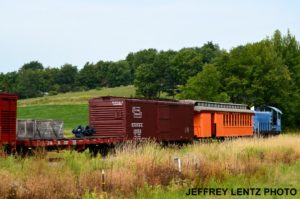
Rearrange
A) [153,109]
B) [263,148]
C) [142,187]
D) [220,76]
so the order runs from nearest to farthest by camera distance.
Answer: [142,187]
[263,148]
[153,109]
[220,76]

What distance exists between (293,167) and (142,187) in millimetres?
7741

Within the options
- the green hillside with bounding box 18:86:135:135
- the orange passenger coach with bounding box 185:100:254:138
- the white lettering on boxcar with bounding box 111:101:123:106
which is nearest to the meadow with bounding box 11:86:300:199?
the white lettering on boxcar with bounding box 111:101:123:106

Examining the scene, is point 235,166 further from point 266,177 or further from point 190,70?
point 190,70

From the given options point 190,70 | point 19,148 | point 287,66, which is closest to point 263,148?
point 19,148

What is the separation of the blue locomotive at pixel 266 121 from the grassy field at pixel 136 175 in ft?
84.2

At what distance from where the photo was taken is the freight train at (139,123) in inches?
724

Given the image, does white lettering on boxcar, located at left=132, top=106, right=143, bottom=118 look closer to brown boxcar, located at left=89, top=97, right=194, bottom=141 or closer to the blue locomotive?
brown boxcar, located at left=89, top=97, right=194, bottom=141

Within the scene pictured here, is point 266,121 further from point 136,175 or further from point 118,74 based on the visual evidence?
point 118,74

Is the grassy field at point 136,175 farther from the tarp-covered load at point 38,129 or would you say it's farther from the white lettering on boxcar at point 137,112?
the tarp-covered load at point 38,129

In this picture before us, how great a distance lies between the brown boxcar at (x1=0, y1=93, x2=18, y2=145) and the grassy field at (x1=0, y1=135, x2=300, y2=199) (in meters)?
3.76

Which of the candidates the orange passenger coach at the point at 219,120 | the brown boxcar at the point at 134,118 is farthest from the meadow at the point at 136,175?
the orange passenger coach at the point at 219,120

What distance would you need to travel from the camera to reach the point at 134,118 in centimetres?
2509

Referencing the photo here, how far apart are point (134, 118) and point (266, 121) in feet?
78.7

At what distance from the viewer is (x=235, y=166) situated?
50.8 ft
